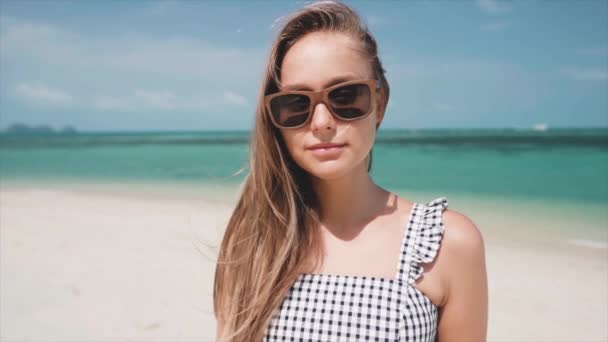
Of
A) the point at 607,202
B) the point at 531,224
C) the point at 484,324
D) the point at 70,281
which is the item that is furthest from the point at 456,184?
the point at 484,324

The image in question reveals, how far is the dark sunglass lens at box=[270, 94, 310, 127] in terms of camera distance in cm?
175

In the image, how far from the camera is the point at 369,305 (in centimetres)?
165

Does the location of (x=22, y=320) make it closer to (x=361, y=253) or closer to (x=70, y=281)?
(x=70, y=281)

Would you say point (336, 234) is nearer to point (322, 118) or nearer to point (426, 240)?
point (426, 240)

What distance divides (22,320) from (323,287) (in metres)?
3.46

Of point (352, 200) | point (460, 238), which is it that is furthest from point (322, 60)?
point (460, 238)

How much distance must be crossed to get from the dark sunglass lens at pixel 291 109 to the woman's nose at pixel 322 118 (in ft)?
0.13

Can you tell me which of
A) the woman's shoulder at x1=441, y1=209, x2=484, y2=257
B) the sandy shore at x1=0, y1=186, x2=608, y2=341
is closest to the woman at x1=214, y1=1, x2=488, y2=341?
the woman's shoulder at x1=441, y1=209, x2=484, y2=257

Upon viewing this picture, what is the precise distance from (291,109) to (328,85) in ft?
0.54

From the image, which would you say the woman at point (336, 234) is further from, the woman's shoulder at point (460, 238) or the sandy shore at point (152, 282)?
the sandy shore at point (152, 282)

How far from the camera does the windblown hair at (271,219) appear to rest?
1.80 meters

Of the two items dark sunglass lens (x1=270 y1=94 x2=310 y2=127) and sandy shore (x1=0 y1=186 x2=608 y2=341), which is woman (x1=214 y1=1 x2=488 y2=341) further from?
sandy shore (x1=0 y1=186 x2=608 y2=341)

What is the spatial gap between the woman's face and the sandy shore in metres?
2.81

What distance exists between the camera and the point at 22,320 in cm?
400
